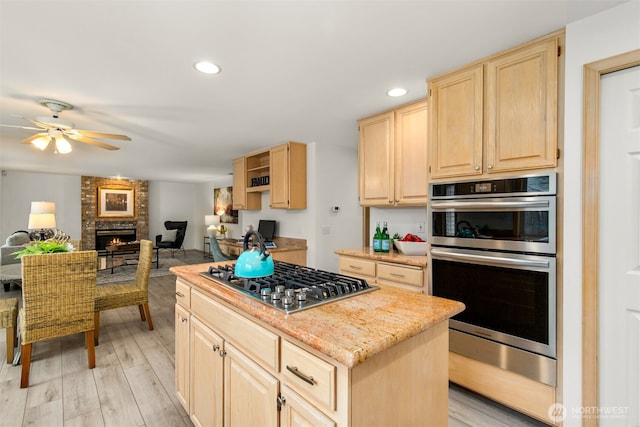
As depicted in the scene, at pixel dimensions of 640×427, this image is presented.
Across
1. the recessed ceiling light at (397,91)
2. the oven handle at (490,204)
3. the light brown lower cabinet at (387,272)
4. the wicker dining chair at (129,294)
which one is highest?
the recessed ceiling light at (397,91)

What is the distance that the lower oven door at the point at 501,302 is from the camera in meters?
1.68

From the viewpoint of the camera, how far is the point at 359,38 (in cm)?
174

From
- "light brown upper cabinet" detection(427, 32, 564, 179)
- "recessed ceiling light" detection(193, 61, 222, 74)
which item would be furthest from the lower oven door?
"recessed ceiling light" detection(193, 61, 222, 74)

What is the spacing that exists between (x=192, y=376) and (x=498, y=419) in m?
1.92

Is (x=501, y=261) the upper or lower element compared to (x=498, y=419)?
upper

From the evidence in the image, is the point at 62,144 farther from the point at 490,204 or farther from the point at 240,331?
the point at 490,204

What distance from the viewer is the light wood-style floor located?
1854 mm

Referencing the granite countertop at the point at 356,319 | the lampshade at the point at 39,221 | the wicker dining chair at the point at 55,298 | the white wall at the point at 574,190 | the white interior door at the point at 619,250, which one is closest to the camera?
the granite countertop at the point at 356,319

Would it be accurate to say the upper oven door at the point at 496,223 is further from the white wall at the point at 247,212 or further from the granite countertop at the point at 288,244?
the granite countertop at the point at 288,244

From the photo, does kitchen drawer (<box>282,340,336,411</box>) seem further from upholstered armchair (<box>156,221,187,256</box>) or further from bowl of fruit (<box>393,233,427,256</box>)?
upholstered armchair (<box>156,221,187,256</box>)

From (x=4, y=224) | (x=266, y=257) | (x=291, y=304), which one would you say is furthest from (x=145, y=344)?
(x=4, y=224)

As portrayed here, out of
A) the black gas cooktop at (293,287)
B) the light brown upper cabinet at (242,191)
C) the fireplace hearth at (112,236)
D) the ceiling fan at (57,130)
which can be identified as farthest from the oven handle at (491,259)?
the fireplace hearth at (112,236)

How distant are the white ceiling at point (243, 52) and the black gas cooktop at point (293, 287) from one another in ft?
4.51

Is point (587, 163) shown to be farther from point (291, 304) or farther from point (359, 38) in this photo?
point (291, 304)
